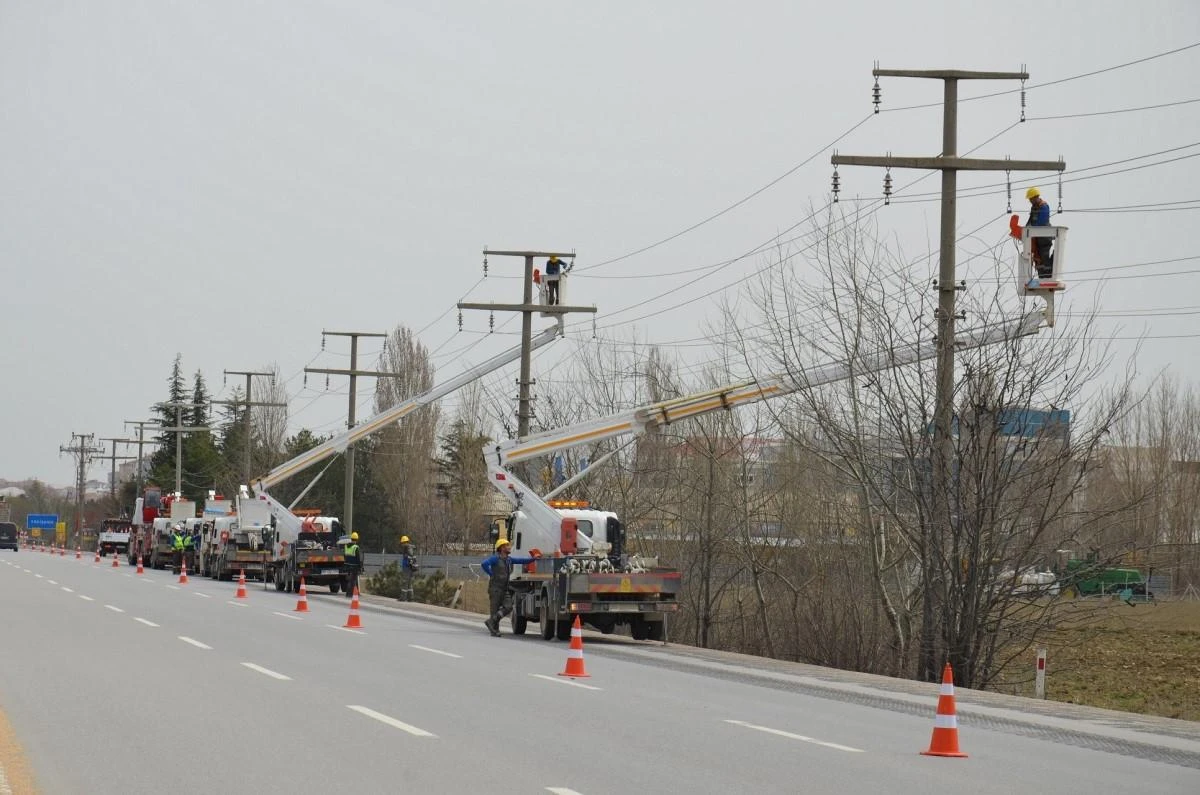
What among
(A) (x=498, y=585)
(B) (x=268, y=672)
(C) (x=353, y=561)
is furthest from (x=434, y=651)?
(C) (x=353, y=561)

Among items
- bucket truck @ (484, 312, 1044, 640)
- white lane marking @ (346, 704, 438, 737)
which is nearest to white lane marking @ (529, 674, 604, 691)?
white lane marking @ (346, 704, 438, 737)

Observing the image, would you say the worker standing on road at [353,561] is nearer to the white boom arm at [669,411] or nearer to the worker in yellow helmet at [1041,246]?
the white boom arm at [669,411]

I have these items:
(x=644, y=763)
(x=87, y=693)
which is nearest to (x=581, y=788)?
(x=644, y=763)

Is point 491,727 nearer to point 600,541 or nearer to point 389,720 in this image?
point 389,720

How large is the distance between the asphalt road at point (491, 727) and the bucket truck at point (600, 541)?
2947mm

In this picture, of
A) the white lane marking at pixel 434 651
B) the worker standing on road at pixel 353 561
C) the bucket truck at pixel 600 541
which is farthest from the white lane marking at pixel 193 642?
the worker standing on road at pixel 353 561

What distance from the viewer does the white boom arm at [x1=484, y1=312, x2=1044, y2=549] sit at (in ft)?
80.3

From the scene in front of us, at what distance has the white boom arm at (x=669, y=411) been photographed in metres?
24.5

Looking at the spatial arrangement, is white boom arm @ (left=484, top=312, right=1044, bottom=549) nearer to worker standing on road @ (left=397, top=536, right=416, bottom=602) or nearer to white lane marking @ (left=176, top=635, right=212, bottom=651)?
white lane marking @ (left=176, top=635, right=212, bottom=651)

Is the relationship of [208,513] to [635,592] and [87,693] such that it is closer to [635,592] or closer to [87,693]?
[635,592]

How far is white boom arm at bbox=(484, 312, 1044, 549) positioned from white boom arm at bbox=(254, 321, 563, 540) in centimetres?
852

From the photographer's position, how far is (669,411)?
29234 mm

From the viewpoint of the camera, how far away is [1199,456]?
74438 millimetres

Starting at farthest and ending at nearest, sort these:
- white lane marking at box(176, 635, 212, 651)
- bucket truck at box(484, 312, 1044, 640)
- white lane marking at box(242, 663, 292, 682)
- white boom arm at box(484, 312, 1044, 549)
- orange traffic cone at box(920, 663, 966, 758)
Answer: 1. bucket truck at box(484, 312, 1044, 640)
2. white boom arm at box(484, 312, 1044, 549)
3. white lane marking at box(176, 635, 212, 651)
4. white lane marking at box(242, 663, 292, 682)
5. orange traffic cone at box(920, 663, 966, 758)
